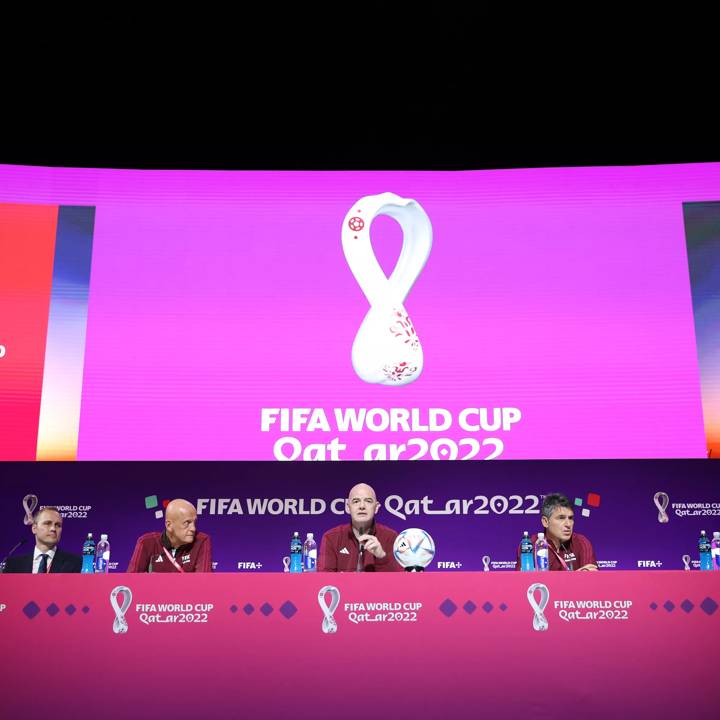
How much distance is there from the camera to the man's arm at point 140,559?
360 centimetres

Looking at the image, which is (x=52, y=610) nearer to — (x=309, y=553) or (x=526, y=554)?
(x=309, y=553)

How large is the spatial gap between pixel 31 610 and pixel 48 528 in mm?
892

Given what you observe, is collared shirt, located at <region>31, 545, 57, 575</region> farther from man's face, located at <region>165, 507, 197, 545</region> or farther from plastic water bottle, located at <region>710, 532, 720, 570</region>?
plastic water bottle, located at <region>710, 532, 720, 570</region>

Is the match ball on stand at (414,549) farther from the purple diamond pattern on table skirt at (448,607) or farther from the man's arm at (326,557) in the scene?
the man's arm at (326,557)

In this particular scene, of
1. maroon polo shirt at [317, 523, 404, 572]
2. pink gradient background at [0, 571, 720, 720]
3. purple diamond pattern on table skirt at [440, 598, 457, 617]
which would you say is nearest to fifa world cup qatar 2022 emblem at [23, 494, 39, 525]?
pink gradient background at [0, 571, 720, 720]

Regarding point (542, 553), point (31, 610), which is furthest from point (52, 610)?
point (542, 553)

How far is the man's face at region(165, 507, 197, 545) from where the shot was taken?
3.58m

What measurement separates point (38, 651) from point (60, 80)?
3.00 metres

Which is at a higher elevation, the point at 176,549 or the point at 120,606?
the point at 176,549

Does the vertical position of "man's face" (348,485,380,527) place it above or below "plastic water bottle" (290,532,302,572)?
above

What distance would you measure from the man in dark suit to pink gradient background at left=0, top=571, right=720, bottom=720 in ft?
2.76

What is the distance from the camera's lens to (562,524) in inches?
144

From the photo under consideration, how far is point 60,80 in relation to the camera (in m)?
4.49

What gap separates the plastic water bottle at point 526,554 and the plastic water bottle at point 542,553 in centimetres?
4
